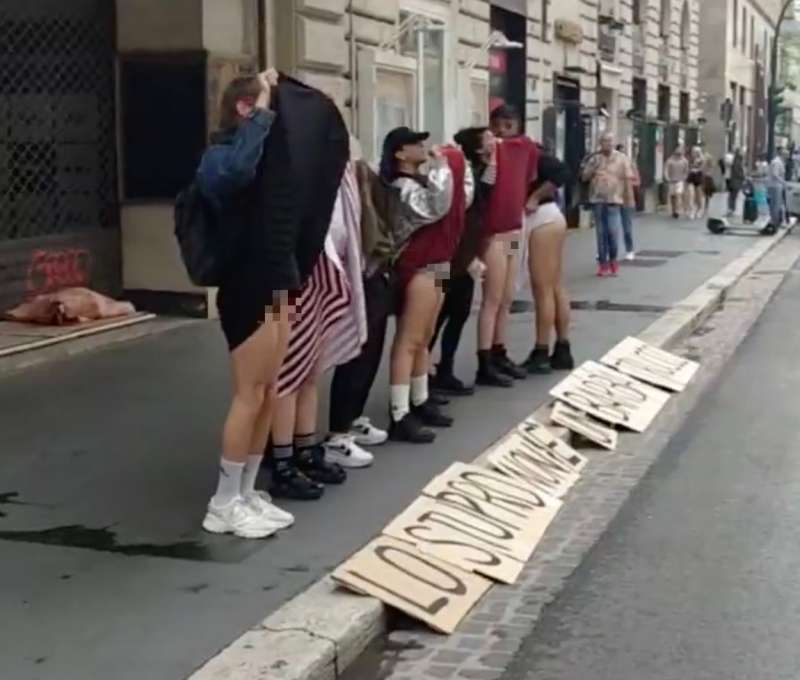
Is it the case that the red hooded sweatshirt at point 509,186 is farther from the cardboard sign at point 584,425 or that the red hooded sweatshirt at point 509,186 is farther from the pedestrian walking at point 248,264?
the pedestrian walking at point 248,264

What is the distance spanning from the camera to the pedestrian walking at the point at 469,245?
9.32 meters

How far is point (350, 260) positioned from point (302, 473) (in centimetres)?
104

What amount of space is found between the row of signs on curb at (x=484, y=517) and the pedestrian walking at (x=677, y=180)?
23362mm

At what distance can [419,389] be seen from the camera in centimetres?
853

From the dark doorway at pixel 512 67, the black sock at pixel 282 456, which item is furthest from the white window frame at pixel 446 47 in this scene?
the black sock at pixel 282 456

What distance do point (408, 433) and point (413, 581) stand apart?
250cm

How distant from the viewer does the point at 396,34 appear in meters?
16.5

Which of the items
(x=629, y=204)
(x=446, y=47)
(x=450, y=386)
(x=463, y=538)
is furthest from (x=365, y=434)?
(x=629, y=204)

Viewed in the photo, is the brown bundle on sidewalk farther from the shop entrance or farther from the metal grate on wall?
the metal grate on wall

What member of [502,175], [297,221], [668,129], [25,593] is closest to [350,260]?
[297,221]

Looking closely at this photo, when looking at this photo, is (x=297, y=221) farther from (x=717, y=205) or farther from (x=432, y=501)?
(x=717, y=205)

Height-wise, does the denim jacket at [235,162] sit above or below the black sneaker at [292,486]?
above

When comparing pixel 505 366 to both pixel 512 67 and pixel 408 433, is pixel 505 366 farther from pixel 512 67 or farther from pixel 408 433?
pixel 512 67

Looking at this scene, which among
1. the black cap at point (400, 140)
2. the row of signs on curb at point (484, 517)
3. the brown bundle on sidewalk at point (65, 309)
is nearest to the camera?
the row of signs on curb at point (484, 517)
